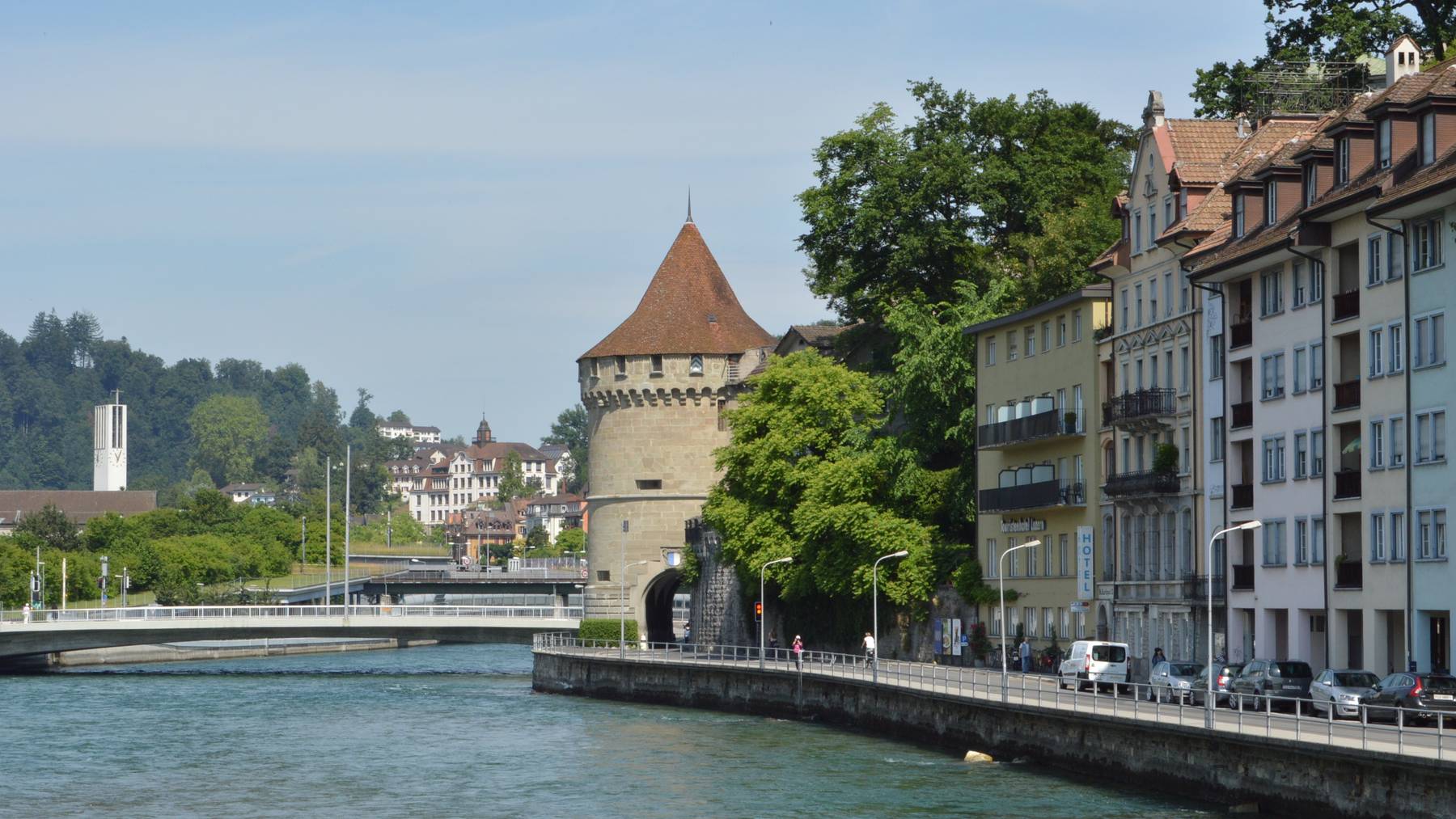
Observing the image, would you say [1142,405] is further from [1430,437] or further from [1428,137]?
[1428,137]

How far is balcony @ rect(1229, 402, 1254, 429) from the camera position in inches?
2222

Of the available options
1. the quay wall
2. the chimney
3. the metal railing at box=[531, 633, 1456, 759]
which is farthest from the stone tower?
the chimney

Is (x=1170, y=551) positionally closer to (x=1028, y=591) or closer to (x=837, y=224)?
(x=1028, y=591)

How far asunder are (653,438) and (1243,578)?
52106 millimetres

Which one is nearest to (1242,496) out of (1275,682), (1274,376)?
(1274,376)

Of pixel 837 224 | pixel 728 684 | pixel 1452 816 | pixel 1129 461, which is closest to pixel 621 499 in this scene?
pixel 837 224

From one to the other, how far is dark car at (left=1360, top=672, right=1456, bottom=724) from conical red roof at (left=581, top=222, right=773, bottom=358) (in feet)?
218

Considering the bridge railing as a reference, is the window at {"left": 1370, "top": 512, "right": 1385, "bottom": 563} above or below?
above

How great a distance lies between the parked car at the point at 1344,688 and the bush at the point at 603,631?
54.9 m

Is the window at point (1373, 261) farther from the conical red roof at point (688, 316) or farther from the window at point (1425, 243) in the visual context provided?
the conical red roof at point (688, 316)

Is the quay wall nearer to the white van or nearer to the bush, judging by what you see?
the white van

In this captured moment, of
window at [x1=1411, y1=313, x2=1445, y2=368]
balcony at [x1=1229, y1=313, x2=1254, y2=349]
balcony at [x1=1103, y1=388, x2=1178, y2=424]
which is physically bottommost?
balcony at [x1=1103, y1=388, x2=1178, y2=424]

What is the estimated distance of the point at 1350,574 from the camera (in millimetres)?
50531

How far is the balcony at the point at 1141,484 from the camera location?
6053 cm
